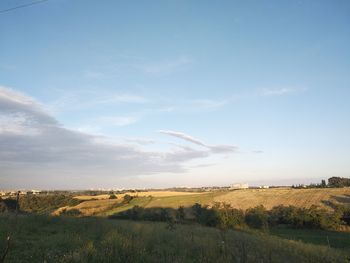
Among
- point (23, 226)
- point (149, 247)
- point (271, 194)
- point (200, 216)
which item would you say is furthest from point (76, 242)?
point (271, 194)

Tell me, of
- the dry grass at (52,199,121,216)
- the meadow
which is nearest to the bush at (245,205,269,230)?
the meadow

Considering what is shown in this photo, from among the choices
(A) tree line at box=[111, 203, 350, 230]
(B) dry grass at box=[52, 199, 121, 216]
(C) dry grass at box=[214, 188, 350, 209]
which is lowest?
(A) tree line at box=[111, 203, 350, 230]

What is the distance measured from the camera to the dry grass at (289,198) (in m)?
60.4

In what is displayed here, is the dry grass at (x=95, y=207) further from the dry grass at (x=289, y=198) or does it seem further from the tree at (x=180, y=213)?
the dry grass at (x=289, y=198)

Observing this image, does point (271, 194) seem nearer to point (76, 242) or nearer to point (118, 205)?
point (118, 205)

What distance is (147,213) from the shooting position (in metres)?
64.6

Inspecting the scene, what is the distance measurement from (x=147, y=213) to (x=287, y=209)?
79.8 feet

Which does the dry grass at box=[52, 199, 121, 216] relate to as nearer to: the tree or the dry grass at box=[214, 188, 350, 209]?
the tree

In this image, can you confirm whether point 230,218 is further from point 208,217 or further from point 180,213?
point 180,213

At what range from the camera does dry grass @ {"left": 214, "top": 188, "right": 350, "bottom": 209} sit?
60.4 meters

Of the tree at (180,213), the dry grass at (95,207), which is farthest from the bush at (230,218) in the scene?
the dry grass at (95,207)

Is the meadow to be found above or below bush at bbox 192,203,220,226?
above

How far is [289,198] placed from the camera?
65875mm

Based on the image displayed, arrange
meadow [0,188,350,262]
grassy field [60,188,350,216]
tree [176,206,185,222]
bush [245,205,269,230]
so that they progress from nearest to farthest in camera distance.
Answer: meadow [0,188,350,262] < bush [245,205,269,230] < tree [176,206,185,222] < grassy field [60,188,350,216]
